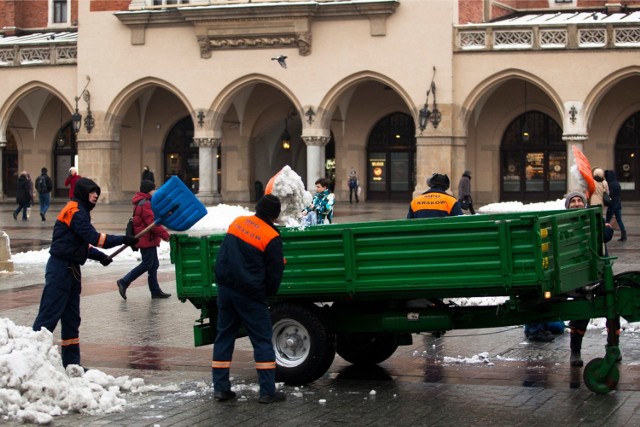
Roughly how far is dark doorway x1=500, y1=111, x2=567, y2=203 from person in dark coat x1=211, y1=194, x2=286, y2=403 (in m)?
33.1

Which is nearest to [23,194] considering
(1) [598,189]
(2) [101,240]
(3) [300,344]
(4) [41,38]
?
(4) [41,38]

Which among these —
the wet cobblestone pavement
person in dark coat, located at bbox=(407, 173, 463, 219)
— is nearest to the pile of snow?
the wet cobblestone pavement

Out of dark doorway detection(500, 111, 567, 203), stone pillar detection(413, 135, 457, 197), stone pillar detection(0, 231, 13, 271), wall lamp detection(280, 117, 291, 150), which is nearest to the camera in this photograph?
stone pillar detection(0, 231, 13, 271)

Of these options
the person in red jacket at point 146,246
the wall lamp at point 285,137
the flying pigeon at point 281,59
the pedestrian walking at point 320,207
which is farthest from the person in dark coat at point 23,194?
the pedestrian walking at point 320,207

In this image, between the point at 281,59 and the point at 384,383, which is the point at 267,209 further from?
the point at 281,59

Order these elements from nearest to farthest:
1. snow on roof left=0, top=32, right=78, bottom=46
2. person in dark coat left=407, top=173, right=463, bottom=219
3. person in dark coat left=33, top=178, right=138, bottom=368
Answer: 1. person in dark coat left=33, top=178, right=138, bottom=368
2. person in dark coat left=407, top=173, right=463, bottom=219
3. snow on roof left=0, top=32, right=78, bottom=46

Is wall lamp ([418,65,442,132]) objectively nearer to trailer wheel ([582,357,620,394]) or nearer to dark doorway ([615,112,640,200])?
dark doorway ([615,112,640,200])

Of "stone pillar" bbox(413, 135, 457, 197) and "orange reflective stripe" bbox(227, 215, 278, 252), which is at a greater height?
"stone pillar" bbox(413, 135, 457, 197)

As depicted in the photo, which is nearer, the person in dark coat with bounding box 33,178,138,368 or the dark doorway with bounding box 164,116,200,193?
the person in dark coat with bounding box 33,178,138,368

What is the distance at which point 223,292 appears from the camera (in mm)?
8586

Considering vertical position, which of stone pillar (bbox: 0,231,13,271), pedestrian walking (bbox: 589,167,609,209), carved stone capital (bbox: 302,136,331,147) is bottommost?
stone pillar (bbox: 0,231,13,271)

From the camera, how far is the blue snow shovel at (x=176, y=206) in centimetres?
Result: 989

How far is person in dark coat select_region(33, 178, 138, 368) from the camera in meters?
9.37

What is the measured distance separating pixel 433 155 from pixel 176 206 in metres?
28.1
